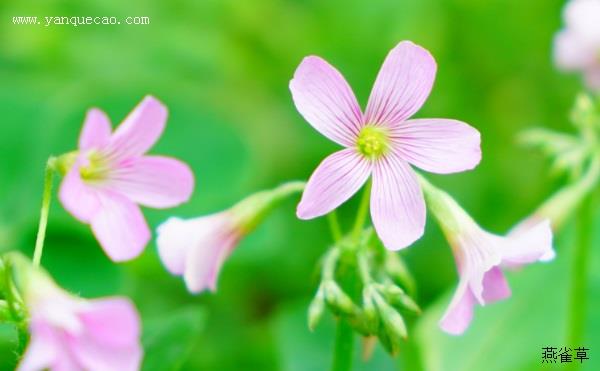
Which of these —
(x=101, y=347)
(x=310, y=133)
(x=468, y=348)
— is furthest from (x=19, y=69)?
(x=101, y=347)

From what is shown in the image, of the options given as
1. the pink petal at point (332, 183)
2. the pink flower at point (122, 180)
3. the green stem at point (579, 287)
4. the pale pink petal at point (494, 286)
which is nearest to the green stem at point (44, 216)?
the pink flower at point (122, 180)

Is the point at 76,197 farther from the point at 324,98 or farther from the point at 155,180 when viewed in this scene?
the point at 324,98

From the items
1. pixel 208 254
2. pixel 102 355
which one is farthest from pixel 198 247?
pixel 102 355

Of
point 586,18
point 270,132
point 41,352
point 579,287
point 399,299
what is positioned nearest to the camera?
point 41,352

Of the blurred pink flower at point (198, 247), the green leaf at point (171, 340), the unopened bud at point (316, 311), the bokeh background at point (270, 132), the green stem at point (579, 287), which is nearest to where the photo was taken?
the unopened bud at point (316, 311)

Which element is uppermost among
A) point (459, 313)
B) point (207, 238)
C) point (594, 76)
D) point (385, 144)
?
point (594, 76)

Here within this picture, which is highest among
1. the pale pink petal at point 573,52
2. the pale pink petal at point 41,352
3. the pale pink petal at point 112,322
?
the pale pink petal at point 573,52

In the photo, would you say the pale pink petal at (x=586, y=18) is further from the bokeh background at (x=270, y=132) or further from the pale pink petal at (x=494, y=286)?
the pale pink petal at (x=494, y=286)

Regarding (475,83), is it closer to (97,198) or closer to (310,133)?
(310,133)
